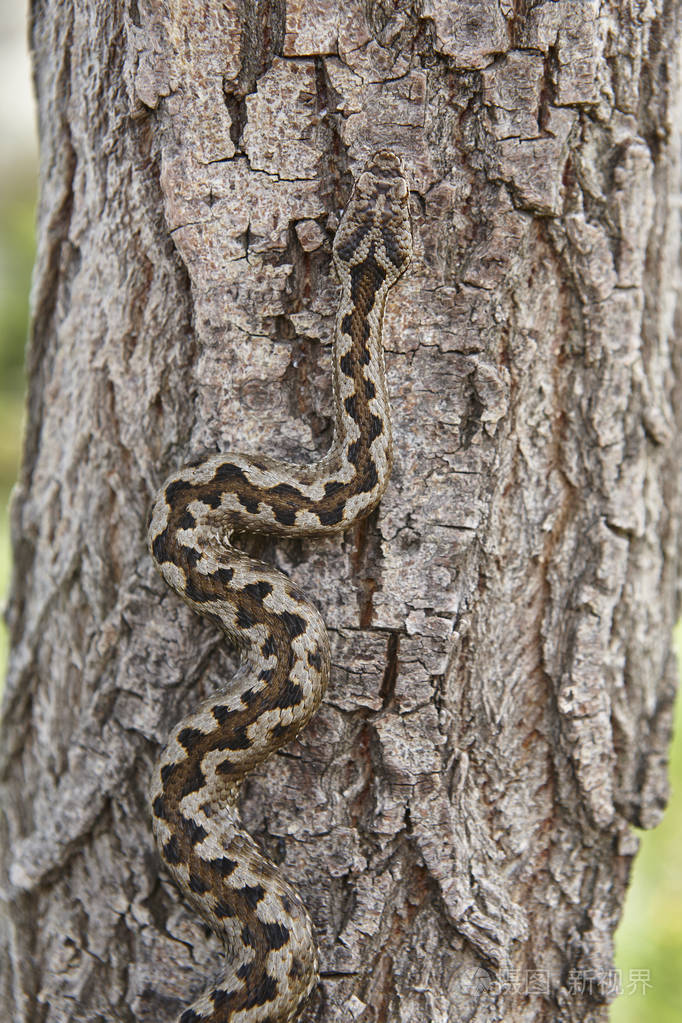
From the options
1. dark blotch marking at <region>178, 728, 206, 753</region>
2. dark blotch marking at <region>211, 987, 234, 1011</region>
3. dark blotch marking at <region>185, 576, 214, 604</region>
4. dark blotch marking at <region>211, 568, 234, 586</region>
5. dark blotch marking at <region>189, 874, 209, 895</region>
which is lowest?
dark blotch marking at <region>211, 987, 234, 1011</region>

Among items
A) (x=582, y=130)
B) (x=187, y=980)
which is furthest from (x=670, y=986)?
(x=582, y=130)

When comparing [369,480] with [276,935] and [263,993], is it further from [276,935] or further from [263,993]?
[263,993]

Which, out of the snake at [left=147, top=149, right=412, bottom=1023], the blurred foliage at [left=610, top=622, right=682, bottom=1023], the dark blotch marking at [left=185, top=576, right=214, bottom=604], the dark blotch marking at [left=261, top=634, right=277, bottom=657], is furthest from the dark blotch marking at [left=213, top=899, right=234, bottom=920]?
the blurred foliage at [left=610, top=622, right=682, bottom=1023]

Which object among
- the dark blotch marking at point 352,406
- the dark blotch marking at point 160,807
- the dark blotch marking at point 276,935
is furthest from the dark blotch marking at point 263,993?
the dark blotch marking at point 352,406

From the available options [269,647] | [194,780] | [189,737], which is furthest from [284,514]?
[194,780]

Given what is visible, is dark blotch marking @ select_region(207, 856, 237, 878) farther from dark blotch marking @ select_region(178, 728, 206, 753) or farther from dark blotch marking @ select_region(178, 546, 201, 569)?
dark blotch marking @ select_region(178, 546, 201, 569)

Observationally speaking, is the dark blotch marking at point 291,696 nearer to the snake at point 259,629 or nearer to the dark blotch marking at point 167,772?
the snake at point 259,629
